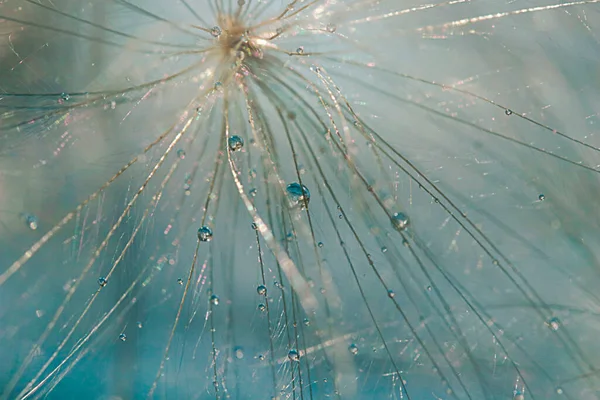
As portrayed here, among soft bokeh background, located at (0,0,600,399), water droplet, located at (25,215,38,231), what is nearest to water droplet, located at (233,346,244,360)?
soft bokeh background, located at (0,0,600,399)

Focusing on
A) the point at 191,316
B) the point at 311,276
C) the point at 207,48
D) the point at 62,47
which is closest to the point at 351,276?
the point at 311,276

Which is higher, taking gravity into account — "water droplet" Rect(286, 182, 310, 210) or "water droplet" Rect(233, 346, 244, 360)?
"water droplet" Rect(286, 182, 310, 210)

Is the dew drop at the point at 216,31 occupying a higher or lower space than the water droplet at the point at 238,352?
higher

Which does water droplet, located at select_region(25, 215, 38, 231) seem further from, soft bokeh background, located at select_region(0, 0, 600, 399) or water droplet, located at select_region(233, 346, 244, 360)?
water droplet, located at select_region(233, 346, 244, 360)

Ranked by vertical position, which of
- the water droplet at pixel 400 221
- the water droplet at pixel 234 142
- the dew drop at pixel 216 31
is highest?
the dew drop at pixel 216 31

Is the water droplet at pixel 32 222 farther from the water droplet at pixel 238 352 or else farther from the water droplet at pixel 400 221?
the water droplet at pixel 400 221

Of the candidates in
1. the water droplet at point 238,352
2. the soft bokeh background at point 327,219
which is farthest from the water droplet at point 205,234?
the water droplet at point 238,352
